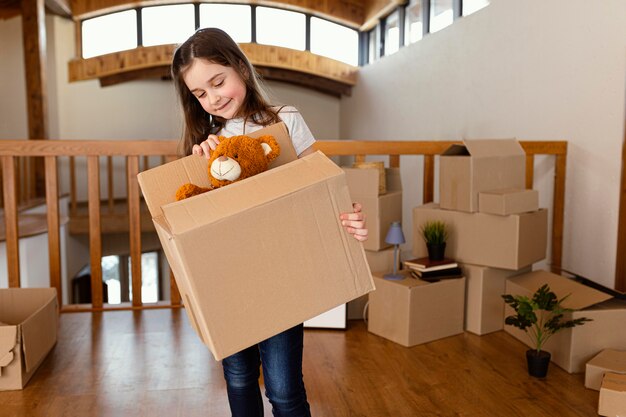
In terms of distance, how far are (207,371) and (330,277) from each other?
1.16m

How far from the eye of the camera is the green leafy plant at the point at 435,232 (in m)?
2.50

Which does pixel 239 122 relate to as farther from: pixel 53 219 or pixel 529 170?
pixel 529 170

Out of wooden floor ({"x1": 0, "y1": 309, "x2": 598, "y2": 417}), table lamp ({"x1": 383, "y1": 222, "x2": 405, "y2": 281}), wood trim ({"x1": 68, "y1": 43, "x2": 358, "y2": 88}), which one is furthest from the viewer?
wood trim ({"x1": 68, "y1": 43, "x2": 358, "y2": 88})

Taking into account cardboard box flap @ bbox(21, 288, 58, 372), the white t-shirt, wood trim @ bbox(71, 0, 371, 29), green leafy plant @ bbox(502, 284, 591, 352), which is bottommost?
cardboard box flap @ bbox(21, 288, 58, 372)

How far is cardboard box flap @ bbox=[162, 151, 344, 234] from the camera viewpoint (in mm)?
1000

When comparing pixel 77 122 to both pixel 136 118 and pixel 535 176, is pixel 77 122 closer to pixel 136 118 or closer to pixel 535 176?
pixel 136 118

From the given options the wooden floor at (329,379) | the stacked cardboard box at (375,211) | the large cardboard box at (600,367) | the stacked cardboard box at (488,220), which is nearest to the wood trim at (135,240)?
the wooden floor at (329,379)

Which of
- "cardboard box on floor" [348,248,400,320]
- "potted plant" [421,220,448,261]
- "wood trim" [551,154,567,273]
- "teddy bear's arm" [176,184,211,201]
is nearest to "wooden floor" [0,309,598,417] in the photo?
"cardboard box on floor" [348,248,400,320]

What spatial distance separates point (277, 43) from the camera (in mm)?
7316

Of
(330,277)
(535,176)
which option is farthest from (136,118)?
(330,277)

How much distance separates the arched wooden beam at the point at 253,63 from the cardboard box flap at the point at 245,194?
6.14 metres

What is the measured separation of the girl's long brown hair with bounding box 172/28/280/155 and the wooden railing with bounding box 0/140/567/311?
131 centimetres

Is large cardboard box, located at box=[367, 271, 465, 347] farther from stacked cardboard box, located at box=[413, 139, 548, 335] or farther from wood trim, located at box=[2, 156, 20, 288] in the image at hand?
wood trim, located at box=[2, 156, 20, 288]

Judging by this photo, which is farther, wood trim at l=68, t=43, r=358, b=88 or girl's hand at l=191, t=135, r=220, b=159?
wood trim at l=68, t=43, r=358, b=88
